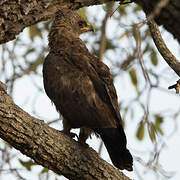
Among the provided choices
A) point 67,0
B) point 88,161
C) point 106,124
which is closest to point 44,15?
point 67,0

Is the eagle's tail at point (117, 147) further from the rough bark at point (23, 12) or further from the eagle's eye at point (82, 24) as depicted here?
the eagle's eye at point (82, 24)

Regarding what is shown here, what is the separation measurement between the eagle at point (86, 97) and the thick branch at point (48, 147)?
21cm

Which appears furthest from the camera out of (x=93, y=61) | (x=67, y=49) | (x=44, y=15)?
(x=67, y=49)

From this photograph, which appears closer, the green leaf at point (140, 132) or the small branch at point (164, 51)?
the small branch at point (164, 51)

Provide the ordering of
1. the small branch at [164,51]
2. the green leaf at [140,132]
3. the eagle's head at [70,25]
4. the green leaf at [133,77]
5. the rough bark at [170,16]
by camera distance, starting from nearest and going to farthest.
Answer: the rough bark at [170,16] → the small branch at [164,51] → the eagle's head at [70,25] → the green leaf at [140,132] → the green leaf at [133,77]

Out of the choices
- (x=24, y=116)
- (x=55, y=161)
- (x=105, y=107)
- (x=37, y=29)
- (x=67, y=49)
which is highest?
(x=37, y=29)

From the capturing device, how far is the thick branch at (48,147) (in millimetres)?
3178

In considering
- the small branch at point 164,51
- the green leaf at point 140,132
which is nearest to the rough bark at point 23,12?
the small branch at point 164,51

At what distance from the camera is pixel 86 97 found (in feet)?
12.6

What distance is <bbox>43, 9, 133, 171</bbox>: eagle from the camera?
3699mm

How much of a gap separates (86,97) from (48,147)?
74 cm

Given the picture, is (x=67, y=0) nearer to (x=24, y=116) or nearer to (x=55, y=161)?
(x=24, y=116)

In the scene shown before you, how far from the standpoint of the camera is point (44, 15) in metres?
3.55

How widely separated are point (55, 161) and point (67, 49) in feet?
5.23
